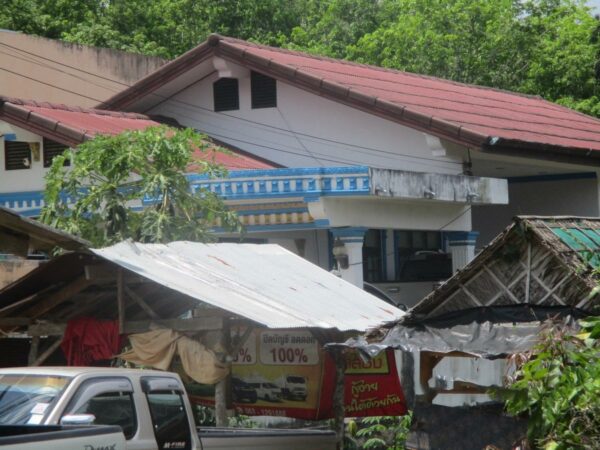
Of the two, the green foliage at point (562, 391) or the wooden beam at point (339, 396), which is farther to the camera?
the wooden beam at point (339, 396)

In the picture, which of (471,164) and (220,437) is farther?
(471,164)

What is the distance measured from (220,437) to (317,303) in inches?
96.1

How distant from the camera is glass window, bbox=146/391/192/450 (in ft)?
29.8

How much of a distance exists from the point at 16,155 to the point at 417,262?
7212 mm

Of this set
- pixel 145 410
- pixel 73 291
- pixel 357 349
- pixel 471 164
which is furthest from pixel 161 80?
pixel 145 410

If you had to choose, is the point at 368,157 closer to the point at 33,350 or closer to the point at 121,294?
the point at 33,350

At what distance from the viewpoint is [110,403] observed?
28.8ft

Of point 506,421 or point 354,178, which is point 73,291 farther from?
point 354,178

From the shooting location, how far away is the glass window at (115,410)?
860 centimetres

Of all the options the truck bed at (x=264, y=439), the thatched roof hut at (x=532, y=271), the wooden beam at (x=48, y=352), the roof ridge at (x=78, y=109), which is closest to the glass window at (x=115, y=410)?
the truck bed at (x=264, y=439)

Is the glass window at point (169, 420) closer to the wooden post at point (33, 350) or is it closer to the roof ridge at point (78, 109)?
the wooden post at point (33, 350)

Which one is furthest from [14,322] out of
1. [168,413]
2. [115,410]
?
[115,410]

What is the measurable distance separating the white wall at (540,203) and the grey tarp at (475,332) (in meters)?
12.1

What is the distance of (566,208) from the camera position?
22.7 meters
